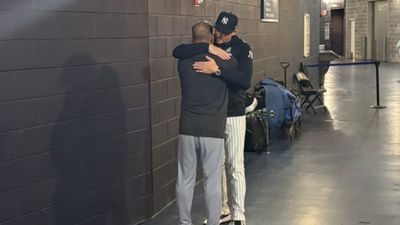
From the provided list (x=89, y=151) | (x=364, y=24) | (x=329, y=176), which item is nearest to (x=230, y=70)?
(x=89, y=151)

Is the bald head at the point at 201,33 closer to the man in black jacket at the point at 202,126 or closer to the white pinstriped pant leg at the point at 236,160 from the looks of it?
the man in black jacket at the point at 202,126

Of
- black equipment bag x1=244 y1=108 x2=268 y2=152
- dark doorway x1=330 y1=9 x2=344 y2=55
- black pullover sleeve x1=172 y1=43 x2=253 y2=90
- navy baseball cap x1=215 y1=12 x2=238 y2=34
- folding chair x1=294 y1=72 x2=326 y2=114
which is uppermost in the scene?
dark doorway x1=330 y1=9 x2=344 y2=55

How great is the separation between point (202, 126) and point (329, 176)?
2.79 m

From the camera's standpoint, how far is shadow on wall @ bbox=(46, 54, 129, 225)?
13.5 feet

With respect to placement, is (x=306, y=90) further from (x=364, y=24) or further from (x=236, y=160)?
(x=364, y=24)

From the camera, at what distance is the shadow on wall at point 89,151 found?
4.12m

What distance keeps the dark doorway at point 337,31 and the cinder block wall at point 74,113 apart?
29060 mm

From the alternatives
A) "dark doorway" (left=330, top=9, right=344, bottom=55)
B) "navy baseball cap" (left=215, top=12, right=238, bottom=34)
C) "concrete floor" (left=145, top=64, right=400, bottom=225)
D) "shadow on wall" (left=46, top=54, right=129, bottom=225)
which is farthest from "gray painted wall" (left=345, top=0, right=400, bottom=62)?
"shadow on wall" (left=46, top=54, right=129, bottom=225)

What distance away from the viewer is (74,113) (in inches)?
166

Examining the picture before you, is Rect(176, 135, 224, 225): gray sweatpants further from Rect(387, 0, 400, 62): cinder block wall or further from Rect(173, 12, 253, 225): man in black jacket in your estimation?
Rect(387, 0, 400, 62): cinder block wall

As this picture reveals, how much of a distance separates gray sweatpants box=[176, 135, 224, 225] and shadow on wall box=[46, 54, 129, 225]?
0.61 m

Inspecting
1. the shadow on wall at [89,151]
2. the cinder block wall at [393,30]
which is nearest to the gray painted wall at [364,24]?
the cinder block wall at [393,30]

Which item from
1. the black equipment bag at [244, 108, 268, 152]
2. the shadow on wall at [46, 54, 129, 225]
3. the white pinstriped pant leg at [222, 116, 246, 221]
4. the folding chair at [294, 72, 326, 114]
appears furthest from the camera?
the folding chair at [294, 72, 326, 114]

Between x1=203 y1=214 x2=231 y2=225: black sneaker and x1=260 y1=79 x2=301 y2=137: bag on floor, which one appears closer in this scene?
x1=203 y1=214 x2=231 y2=225: black sneaker
